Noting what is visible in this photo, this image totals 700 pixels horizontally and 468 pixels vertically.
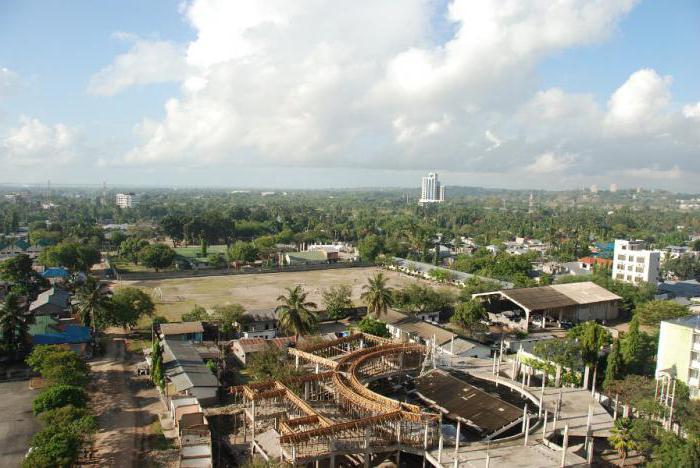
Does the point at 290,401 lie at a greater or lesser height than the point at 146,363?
greater

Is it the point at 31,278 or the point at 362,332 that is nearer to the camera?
the point at 362,332

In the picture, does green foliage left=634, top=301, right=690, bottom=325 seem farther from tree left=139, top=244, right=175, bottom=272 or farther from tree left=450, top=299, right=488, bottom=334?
tree left=139, top=244, right=175, bottom=272

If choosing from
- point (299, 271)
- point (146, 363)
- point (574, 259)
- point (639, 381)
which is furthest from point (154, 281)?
point (574, 259)

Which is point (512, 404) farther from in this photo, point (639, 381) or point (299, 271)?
point (299, 271)

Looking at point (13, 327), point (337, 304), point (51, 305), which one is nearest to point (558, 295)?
point (337, 304)

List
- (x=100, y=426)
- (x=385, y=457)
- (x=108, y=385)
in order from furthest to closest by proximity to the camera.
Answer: (x=108, y=385)
(x=100, y=426)
(x=385, y=457)

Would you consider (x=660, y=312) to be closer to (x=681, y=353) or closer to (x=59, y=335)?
(x=681, y=353)

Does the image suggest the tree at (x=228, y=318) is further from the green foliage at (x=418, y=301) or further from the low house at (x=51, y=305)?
the green foliage at (x=418, y=301)
